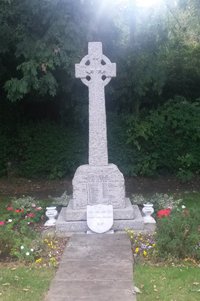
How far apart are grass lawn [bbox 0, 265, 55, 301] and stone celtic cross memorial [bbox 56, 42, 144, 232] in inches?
67.5

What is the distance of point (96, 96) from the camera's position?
798 cm

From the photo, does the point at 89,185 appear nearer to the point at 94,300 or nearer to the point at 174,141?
the point at 94,300

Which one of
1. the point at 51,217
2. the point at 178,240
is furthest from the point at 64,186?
the point at 178,240

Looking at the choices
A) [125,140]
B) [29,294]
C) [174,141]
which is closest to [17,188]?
[125,140]

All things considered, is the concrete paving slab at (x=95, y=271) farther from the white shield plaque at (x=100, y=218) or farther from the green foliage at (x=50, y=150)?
the green foliage at (x=50, y=150)

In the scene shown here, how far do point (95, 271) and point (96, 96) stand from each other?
3.29 metres

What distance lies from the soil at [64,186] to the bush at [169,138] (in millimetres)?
242

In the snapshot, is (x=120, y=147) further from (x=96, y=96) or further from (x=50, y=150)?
(x=96, y=96)

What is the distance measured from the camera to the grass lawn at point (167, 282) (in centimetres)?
493

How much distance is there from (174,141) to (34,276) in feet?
26.3

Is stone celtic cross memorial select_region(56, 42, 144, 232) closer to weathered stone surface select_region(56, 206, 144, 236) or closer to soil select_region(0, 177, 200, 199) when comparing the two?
weathered stone surface select_region(56, 206, 144, 236)

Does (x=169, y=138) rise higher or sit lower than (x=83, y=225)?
higher

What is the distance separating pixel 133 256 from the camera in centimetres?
630

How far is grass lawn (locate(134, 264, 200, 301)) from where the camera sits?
4926mm
